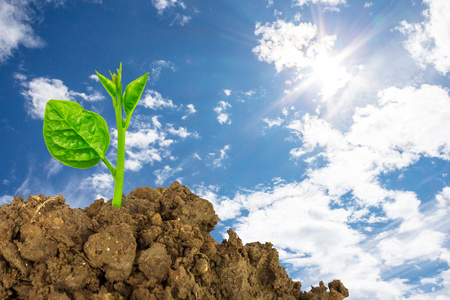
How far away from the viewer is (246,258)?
371 cm

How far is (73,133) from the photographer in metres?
3.90

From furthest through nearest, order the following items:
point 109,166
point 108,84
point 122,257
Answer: point 109,166 → point 108,84 → point 122,257

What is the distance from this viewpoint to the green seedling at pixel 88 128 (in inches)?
150

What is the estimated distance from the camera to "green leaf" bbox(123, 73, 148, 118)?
392 cm

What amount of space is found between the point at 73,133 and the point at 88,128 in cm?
18

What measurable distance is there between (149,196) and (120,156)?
28.4 inches

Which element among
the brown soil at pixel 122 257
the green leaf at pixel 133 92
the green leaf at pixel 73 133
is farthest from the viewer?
the green leaf at pixel 133 92

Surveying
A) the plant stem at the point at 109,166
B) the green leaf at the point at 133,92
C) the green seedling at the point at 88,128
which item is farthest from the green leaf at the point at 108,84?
the plant stem at the point at 109,166

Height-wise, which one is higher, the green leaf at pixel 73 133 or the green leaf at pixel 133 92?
the green leaf at pixel 133 92

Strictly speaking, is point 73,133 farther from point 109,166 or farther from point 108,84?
point 108,84

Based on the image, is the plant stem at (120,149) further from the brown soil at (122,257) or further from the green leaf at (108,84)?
the brown soil at (122,257)

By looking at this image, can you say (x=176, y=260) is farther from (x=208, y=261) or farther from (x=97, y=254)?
(x=97, y=254)

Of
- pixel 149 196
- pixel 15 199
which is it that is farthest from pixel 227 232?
pixel 15 199

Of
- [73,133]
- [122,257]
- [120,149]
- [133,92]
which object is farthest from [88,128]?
Result: [122,257]
